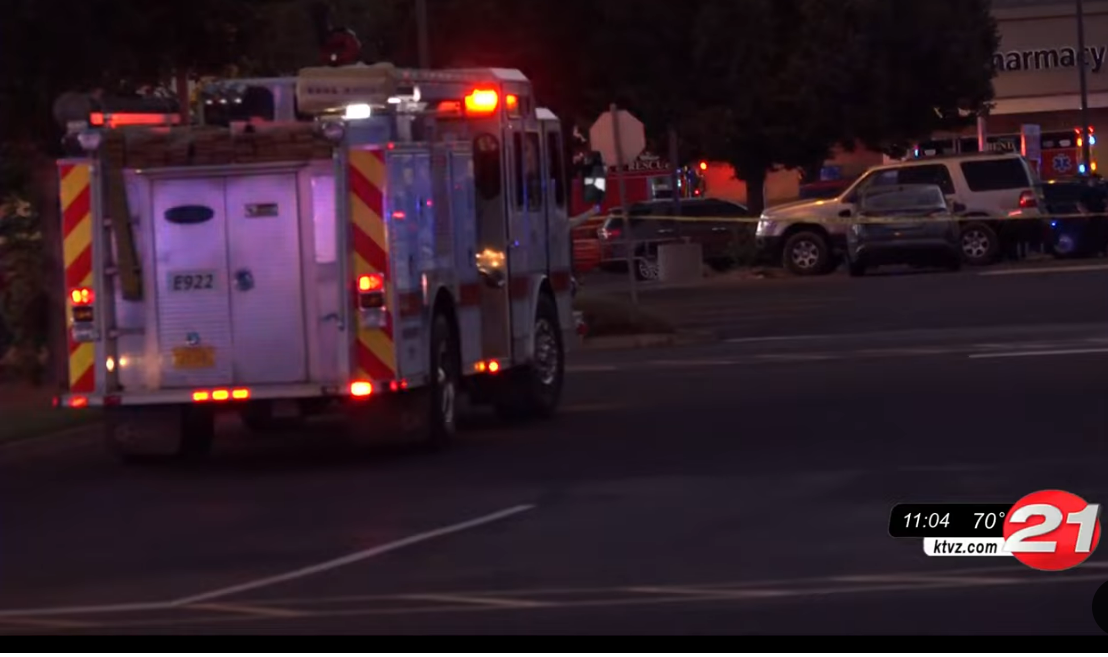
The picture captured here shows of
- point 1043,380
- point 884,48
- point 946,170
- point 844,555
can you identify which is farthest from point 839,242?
point 844,555

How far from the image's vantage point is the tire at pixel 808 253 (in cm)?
4219

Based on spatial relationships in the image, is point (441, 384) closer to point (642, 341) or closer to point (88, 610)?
point (88, 610)

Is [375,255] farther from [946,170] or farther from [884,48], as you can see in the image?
[884,48]

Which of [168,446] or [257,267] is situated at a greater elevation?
[257,267]

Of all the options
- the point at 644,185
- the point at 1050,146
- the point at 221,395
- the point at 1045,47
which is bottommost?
the point at 221,395

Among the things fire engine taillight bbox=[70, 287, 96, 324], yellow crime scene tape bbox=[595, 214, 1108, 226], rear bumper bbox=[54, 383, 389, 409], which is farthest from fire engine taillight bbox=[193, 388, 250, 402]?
yellow crime scene tape bbox=[595, 214, 1108, 226]

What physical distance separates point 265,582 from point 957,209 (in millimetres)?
32633

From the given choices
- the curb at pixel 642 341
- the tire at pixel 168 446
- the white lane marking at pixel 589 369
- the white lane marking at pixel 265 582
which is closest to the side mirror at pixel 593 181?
the white lane marking at pixel 589 369

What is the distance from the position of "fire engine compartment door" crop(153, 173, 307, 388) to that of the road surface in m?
0.84

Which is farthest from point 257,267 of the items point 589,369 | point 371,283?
point 589,369

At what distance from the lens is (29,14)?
18.0m

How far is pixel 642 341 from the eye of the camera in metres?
27.7

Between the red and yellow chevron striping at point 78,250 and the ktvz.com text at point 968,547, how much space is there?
24.0 feet

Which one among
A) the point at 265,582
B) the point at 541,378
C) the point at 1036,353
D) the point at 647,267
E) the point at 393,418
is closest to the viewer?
the point at 265,582
